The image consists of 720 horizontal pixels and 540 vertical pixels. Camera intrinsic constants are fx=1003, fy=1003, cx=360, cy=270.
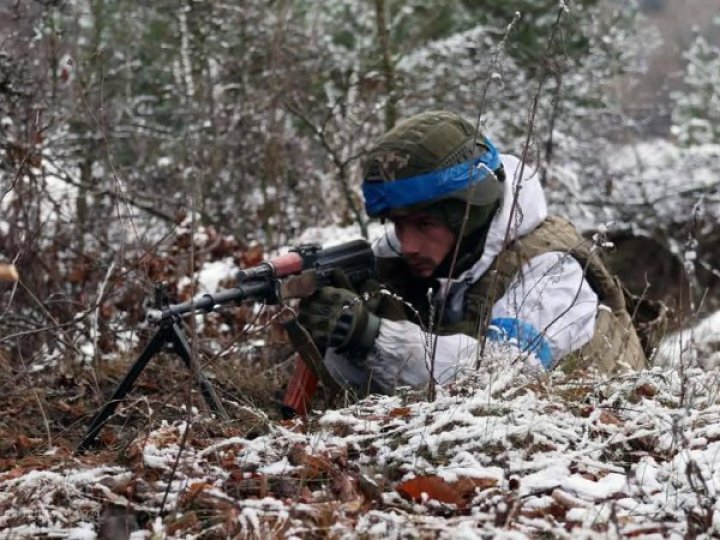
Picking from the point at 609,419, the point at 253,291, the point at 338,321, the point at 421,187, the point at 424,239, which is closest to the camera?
the point at 609,419

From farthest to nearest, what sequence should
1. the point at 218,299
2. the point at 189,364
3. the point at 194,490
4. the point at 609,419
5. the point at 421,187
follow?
the point at 421,187, the point at 218,299, the point at 189,364, the point at 609,419, the point at 194,490

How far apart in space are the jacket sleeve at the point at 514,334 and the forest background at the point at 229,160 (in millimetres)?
312

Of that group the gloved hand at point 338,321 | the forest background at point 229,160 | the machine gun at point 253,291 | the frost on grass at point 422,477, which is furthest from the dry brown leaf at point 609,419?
the machine gun at point 253,291

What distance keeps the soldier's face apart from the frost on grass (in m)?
1.18

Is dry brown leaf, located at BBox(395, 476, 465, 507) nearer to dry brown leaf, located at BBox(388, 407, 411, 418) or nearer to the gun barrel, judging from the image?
dry brown leaf, located at BBox(388, 407, 411, 418)

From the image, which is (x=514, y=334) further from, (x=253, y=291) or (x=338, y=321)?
(x=253, y=291)

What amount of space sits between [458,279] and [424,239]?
0.23 meters

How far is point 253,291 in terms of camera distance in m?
3.77

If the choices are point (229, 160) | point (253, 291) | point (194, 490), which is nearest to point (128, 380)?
point (253, 291)

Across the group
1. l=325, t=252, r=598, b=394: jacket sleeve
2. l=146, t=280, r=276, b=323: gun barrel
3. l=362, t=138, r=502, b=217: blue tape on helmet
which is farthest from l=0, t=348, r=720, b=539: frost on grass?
l=362, t=138, r=502, b=217: blue tape on helmet

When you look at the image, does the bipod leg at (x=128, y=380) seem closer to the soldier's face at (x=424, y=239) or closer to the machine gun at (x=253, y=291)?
the machine gun at (x=253, y=291)

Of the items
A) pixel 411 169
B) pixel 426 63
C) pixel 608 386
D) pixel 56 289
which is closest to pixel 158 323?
pixel 411 169

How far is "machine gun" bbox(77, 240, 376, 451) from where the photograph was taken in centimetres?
346

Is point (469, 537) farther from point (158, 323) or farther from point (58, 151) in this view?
point (58, 151)
